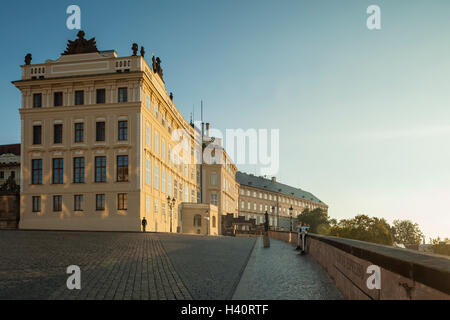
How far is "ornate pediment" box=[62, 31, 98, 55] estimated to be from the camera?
42969 millimetres

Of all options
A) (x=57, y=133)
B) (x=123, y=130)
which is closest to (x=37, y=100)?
(x=57, y=133)

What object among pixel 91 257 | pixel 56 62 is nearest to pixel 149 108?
pixel 56 62

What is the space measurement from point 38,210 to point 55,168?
436cm

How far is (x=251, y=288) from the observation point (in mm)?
8453

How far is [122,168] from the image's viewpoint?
131 ft

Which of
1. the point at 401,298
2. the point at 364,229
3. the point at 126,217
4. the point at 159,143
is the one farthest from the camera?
the point at 364,229

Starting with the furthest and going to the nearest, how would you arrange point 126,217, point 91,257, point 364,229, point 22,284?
point 364,229, point 126,217, point 91,257, point 22,284

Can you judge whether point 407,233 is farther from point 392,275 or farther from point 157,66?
point 392,275

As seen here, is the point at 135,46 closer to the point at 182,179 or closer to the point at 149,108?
the point at 149,108

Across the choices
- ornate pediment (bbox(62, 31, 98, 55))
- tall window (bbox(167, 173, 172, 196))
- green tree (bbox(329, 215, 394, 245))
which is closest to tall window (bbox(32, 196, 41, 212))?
ornate pediment (bbox(62, 31, 98, 55))

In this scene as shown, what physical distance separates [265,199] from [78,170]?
86.5 m

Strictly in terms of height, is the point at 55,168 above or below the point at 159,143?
below

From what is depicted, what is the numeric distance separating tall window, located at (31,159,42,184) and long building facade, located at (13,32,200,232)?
0.06ft

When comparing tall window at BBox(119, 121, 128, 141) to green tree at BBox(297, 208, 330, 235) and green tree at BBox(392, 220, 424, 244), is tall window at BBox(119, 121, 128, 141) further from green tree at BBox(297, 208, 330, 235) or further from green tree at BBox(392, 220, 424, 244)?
green tree at BBox(392, 220, 424, 244)
